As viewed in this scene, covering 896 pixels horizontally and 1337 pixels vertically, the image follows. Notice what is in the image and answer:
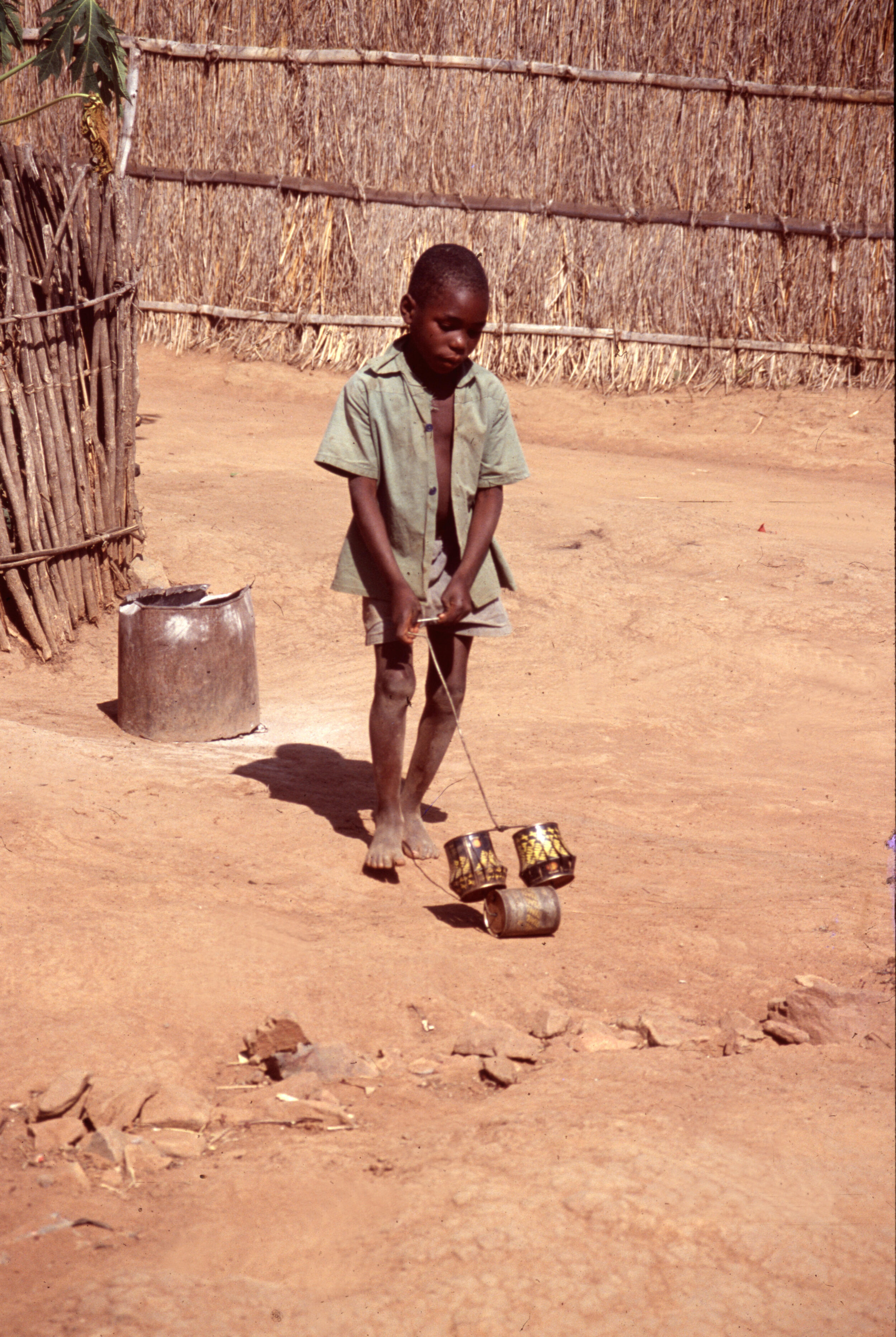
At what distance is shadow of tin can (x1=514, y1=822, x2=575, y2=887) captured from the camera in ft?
10.6

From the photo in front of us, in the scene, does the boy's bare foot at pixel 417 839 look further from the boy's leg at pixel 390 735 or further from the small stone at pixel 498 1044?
the small stone at pixel 498 1044

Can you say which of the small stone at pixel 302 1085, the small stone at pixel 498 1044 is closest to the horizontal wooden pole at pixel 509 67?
the small stone at pixel 498 1044

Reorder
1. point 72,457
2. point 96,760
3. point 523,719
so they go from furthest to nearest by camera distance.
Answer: point 72,457 < point 523,719 < point 96,760

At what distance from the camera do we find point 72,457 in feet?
19.0

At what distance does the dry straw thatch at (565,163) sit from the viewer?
37.4 feet

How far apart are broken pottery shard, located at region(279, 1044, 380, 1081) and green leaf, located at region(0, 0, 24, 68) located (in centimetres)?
590

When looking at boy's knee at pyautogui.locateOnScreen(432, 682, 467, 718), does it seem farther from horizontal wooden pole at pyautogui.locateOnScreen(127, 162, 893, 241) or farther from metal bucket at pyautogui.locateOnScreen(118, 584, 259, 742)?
horizontal wooden pole at pyautogui.locateOnScreen(127, 162, 893, 241)

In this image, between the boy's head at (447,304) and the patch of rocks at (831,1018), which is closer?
the patch of rocks at (831,1018)

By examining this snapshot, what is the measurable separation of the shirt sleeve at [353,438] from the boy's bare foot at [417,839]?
1.01 meters

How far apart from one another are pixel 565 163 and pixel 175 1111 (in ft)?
36.1

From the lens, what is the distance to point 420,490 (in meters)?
3.41

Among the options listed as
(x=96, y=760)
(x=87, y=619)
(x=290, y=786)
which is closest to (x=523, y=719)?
(x=290, y=786)

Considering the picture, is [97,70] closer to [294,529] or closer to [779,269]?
[294,529]

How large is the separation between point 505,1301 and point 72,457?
187 inches
